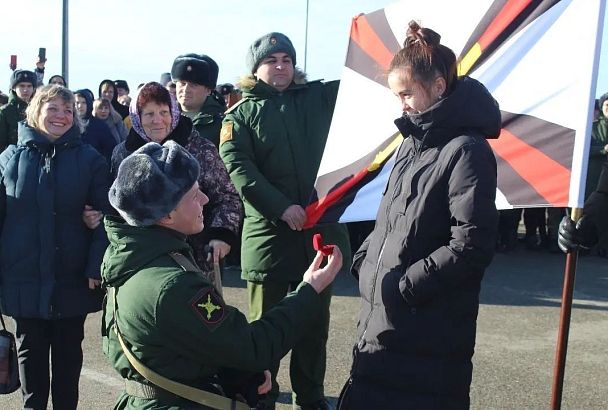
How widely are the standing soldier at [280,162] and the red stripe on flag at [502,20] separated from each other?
3.72 feet

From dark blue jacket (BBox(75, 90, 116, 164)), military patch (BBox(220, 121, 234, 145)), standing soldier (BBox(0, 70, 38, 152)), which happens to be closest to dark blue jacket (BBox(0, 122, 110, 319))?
military patch (BBox(220, 121, 234, 145))

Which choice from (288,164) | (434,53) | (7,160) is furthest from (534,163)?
(7,160)

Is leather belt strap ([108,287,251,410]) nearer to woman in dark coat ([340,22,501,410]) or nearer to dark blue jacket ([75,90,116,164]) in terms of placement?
woman in dark coat ([340,22,501,410])

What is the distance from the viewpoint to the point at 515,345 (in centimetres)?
574

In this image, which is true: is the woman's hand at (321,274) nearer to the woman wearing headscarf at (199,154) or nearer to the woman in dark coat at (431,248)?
the woman in dark coat at (431,248)

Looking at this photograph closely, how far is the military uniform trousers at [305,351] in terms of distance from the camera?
423 centimetres

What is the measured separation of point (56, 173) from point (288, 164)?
122 centimetres

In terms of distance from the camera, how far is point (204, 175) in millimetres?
3742

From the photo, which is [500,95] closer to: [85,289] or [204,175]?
[204,175]

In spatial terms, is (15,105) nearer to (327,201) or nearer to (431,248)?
(327,201)

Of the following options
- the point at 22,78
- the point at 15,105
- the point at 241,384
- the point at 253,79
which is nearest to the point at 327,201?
the point at 253,79

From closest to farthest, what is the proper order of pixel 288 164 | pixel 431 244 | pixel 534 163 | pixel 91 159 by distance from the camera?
pixel 431 244 < pixel 534 163 < pixel 91 159 < pixel 288 164

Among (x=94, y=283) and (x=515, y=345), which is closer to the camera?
(x=94, y=283)

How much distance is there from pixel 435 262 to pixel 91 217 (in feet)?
6.65
